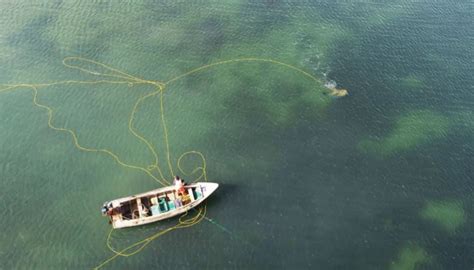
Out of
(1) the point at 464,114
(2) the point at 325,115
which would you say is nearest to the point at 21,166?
(2) the point at 325,115

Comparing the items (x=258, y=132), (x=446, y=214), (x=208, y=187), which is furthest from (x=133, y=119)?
(x=446, y=214)

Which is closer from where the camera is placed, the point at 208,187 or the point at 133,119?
the point at 208,187

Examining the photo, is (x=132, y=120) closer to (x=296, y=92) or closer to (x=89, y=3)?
(x=296, y=92)

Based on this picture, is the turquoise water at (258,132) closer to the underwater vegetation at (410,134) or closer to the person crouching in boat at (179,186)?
the underwater vegetation at (410,134)

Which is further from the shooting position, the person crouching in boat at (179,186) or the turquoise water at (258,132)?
the person crouching in boat at (179,186)

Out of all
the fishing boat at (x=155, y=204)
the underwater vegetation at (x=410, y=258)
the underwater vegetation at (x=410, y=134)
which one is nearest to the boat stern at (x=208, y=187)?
the fishing boat at (x=155, y=204)

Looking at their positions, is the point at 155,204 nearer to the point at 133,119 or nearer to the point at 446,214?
the point at 133,119
